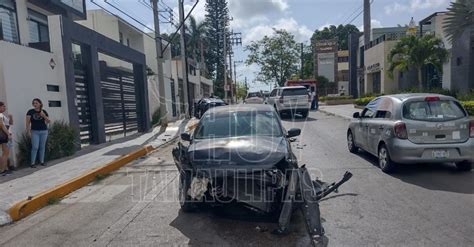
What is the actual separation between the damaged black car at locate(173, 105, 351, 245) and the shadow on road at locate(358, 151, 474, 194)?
6.16 ft

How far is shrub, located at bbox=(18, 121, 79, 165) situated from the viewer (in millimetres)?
9234

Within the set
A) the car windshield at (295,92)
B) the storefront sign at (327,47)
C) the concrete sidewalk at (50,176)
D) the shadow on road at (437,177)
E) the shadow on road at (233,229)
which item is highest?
the storefront sign at (327,47)

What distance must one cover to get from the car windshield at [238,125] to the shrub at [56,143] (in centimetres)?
561

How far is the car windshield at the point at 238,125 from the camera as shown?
19.3 feet

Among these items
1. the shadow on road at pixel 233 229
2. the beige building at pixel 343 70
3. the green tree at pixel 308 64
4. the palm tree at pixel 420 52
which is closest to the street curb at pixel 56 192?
the shadow on road at pixel 233 229

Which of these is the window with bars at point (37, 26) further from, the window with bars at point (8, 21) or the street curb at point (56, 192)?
the street curb at point (56, 192)

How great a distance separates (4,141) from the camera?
822 cm

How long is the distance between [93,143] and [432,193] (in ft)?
37.2

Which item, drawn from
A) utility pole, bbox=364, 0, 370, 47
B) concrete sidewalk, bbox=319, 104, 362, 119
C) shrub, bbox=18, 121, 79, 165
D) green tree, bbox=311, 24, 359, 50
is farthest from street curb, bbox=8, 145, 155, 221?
green tree, bbox=311, 24, 359, 50

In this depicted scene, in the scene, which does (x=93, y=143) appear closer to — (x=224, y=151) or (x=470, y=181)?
(x=224, y=151)

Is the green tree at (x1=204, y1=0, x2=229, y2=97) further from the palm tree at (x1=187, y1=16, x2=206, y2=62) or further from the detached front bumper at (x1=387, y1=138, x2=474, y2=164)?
the detached front bumper at (x1=387, y1=138, x2=474, y2=164)

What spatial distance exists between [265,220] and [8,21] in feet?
38.8

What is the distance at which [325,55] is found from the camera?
5384 cm

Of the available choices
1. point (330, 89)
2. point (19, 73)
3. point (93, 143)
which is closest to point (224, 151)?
point (19, 73)
